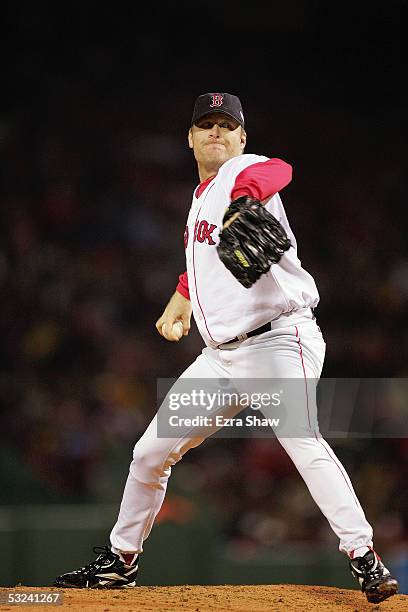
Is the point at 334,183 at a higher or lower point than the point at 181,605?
higher

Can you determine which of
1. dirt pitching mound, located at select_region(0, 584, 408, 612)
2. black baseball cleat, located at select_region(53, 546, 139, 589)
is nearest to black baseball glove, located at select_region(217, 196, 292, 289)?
dirt pitching mound, located at select_region(0, 584, 408, 612)

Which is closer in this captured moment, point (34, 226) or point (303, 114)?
point (34, 226)

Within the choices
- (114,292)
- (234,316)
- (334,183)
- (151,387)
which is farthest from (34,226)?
(234,316)

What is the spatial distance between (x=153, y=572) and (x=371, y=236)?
3.42 m

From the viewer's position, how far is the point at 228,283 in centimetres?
243

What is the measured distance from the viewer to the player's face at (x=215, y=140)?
265 cm

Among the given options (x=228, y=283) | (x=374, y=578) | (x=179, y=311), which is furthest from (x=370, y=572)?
(x=179, y=311)

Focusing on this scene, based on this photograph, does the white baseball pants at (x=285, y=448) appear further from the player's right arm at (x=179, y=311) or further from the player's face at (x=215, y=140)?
the player's face at (x=215, y=140)

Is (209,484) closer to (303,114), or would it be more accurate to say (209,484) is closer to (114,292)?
(114,292)

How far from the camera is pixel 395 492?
508 centimetres

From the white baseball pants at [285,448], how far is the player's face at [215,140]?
0.57 meters

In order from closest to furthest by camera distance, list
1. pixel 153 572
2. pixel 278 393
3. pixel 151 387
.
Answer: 1. pixel 278 393
2. pixel 153 572
3. pixel 151 387

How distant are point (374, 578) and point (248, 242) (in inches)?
35.3

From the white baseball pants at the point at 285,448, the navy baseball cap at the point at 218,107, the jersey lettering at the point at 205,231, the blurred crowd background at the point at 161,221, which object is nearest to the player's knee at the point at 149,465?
the white baseball pants at the point at 285,448
